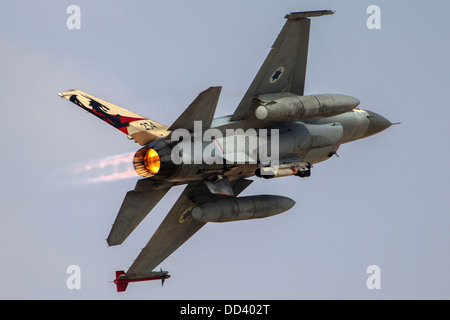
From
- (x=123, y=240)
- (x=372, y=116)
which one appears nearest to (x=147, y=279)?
(x=123, y=240)

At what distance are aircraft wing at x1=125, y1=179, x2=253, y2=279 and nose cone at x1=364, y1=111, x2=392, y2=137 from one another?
10.3 ft

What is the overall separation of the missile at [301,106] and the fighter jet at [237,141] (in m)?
0.02

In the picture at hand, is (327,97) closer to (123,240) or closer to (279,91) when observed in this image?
(279,91)

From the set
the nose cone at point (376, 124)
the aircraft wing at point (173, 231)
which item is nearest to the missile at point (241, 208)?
the aircraft wing at point (173, 231)

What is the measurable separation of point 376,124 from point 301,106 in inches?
136

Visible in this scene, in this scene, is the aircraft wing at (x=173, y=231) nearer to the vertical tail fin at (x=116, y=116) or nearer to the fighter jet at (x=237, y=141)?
the fighter jet at (x=237, y=141)

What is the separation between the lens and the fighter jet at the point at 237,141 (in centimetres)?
2644

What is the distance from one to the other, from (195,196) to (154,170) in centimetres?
278

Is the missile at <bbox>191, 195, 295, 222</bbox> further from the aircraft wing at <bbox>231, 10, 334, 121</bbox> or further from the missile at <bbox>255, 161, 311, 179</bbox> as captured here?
the aircraft wing at <bbox>231, 10, 334, 121</bbox>

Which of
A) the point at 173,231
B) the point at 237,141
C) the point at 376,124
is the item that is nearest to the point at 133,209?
the point at 173,231

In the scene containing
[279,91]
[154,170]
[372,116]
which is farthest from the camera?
[372,116]

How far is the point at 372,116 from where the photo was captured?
3012 centimetres

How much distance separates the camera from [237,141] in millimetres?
27344

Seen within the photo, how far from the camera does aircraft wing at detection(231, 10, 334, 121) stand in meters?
27.9
